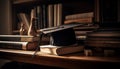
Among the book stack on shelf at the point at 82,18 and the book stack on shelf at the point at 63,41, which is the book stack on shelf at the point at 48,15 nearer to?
the book stack on shelf at the point at 82,18

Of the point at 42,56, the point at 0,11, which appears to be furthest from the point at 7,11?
the point at 42,56

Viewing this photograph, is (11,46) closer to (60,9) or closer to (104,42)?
(60,9)

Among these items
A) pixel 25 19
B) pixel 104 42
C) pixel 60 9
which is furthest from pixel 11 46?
pixel 104 42

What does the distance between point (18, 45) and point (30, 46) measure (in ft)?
0.34

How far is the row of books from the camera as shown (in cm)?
110

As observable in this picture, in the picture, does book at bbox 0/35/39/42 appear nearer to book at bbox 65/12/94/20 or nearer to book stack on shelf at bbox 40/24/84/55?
book stack on shelf at bbox 40/24/84/55

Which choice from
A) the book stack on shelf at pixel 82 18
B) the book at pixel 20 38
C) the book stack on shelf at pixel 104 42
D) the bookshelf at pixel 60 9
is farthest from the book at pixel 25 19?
the book stack on shelf at pixel 104 42

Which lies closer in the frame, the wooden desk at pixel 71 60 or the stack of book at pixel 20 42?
the wooden desk at pixel 71 60

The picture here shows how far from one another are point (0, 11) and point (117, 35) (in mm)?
1413

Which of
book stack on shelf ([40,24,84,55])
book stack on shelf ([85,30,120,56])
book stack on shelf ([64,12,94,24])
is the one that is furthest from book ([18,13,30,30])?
book stack on shelf ([85,30,120,56])

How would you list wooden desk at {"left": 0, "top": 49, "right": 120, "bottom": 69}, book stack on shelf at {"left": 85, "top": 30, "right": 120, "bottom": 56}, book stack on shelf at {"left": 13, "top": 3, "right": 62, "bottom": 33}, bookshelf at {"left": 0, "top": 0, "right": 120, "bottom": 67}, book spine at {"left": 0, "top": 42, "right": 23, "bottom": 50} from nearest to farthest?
wooden desk at {"left": 0, "top": 49, "right": 120, "bottom": 69}, book stack on shelf at {"left": 85, "top": 30, "right": 120, "bottom": 56}, bookshelf at {"left": 0, "top": 0, "right": 120, "bottom": 67}, book spine at {"left": 0, "top": 42, "right": 23, "bottom": 50}, book stack on shelf at {"left": 13, "top": 3, "right": 62, "bottom": 33}

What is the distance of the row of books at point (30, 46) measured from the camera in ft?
3.61

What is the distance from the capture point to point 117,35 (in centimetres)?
107

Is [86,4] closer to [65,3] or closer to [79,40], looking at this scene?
[65,3]
